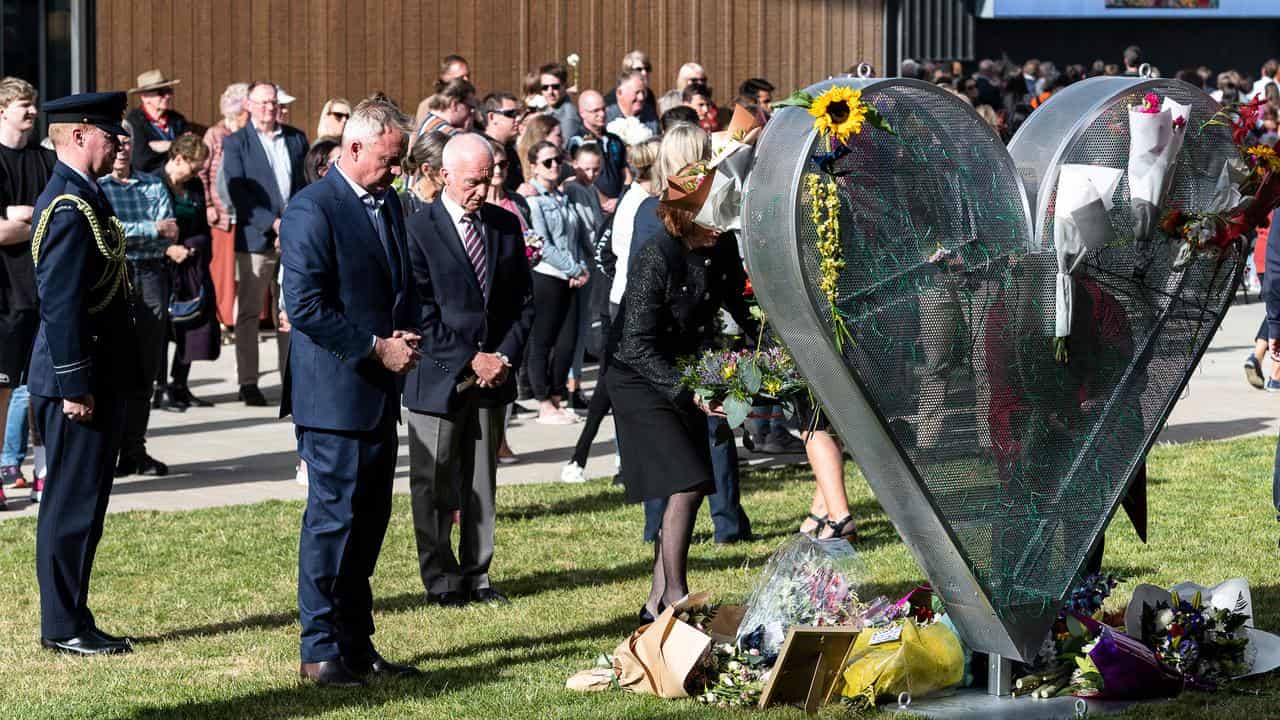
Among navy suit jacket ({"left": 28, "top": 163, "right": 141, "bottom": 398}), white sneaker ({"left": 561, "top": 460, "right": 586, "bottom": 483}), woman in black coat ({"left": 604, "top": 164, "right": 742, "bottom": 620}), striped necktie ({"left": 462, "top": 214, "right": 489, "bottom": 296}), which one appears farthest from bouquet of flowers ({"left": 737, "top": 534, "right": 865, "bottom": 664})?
white sneaker ({"left": 561, "top": 460, "right": 586, "bottom": 483})

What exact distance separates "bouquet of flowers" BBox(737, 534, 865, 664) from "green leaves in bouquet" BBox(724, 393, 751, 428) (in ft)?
1.52

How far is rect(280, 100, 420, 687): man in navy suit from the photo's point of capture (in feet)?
19.6

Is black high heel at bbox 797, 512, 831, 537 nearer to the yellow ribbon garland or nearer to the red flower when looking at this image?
the red flower

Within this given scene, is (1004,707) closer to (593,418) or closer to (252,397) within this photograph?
(593,418)

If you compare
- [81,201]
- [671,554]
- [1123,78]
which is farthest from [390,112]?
[1123,78]

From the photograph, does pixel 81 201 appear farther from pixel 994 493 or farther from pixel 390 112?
pixel 994 493

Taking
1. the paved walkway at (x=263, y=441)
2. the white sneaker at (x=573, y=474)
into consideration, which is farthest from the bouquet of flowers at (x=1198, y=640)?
the paved walkway at (x=263, y=441)

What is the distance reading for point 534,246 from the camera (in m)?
12.0

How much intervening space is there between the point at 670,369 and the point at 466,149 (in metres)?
1.34

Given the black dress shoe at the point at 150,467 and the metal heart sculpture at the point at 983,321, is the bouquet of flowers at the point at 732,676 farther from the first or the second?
the black dress shoe at the point at 150,467

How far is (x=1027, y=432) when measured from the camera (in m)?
5.64

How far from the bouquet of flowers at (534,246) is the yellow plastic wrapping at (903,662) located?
6.38m

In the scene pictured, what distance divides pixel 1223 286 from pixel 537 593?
122 inches

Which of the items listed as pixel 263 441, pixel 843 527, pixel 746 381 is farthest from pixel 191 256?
pixel 746 381
